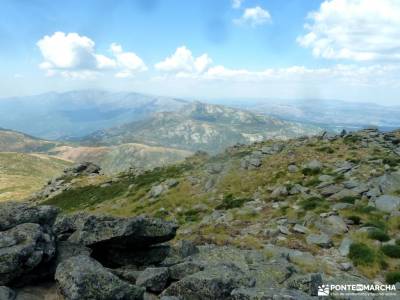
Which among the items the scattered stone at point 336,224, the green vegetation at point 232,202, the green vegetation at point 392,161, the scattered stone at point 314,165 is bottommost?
the green vegetation at point 232,202

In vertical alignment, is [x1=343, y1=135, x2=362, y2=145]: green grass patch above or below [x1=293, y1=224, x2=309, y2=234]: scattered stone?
A: above

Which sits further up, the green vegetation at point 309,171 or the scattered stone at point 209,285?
the scattered stone at point 209,285

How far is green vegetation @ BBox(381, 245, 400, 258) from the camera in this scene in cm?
2206

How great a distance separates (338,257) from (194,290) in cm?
1278

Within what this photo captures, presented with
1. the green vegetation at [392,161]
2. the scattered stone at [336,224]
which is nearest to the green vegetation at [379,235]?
the scattered stone at [336,224]

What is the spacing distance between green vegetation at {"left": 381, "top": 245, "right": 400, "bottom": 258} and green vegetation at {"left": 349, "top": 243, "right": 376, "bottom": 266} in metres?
0.79

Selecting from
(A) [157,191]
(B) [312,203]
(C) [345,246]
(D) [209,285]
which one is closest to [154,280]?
(D) [209,285]

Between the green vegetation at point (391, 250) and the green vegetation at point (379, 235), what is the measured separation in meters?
1.28

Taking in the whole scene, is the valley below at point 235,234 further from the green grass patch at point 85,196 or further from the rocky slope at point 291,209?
the green grass patch at point 85,196

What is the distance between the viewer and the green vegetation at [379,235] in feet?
78.9

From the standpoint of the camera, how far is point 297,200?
34.9 metres

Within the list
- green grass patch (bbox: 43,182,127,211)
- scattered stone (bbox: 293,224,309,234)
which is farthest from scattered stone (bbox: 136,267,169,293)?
green grass patch (bbox: 43,182,127,211)

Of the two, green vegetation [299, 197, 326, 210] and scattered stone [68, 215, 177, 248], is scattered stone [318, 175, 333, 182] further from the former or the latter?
scattered stone [68, 215, 177, 248]

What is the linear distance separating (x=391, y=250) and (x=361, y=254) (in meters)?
1.82
